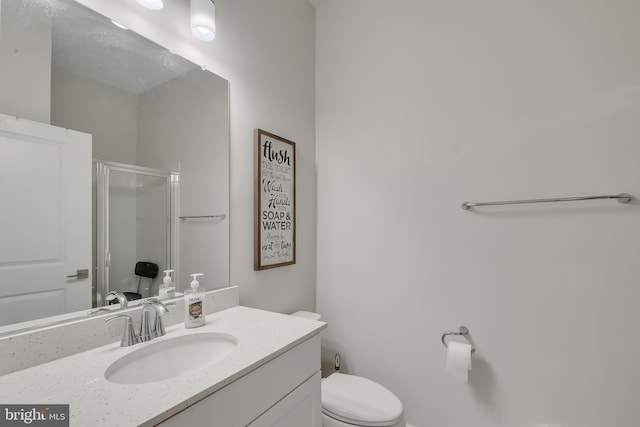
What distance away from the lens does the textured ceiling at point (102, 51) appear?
2.76ft

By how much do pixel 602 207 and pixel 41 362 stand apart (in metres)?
2.00

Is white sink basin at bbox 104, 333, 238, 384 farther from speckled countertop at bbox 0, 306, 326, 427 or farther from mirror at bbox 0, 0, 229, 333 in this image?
mirror at bbox 0, 0, 229, 333

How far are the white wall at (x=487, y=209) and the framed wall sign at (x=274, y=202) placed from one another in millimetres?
307

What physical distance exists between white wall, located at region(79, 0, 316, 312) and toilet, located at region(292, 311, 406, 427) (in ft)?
1.68

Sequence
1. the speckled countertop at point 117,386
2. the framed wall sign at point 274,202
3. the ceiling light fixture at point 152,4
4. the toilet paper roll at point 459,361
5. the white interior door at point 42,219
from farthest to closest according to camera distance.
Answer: the framed wall sign at point 274,202, the toilet paper roll at point 459,361, the ceiling light fixture at point 152,4, the white interior door at point 42,219, the speckled countertop at point 117,386

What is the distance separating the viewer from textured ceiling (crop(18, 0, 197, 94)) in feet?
2.76

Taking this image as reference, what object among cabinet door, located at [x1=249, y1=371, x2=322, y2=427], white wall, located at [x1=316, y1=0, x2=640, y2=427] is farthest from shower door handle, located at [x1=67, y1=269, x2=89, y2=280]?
white wall, located at [x1=316, y1=0, x2=640, y2=427]

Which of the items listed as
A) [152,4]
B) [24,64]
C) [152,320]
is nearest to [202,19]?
[152,4]

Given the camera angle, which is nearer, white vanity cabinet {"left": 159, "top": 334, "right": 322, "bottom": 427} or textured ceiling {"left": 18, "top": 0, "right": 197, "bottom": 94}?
white vanity cabinet {"left": 159, "top": 334, "right": 322, "bottom": 427}

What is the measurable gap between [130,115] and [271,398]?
1040mm

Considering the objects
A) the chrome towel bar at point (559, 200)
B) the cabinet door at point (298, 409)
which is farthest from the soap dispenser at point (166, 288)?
the chrome towel bar at point (559, 200)

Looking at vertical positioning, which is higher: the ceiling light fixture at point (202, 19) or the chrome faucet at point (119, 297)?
the ceiling light fixture at point (202, 19)

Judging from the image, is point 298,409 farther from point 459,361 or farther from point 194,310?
point 459,361

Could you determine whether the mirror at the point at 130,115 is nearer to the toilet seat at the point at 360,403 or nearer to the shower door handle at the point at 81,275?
the shower door handle at the point at 81,275
